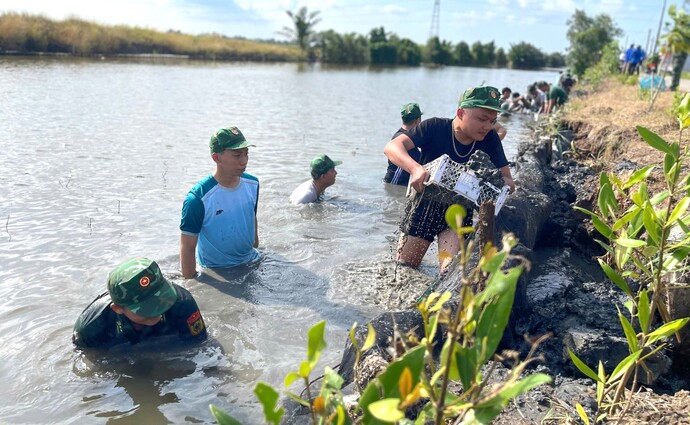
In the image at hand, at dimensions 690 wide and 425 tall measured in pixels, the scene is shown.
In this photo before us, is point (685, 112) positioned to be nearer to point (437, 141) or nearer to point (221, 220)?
point (437, 141)

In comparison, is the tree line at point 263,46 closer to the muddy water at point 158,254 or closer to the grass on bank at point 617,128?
the muddy water at point 158,254

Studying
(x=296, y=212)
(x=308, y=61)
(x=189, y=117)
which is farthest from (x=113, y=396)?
(x=308, y=61)

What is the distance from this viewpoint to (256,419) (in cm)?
323

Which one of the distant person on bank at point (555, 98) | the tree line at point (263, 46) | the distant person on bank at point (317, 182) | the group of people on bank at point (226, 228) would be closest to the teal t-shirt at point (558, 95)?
the distant person on bank at point (555, 98)

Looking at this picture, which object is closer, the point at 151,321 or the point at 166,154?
the point at 151,321

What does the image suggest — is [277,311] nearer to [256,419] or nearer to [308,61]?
[256,419]

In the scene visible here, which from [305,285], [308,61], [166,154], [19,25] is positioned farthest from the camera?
[308,61]

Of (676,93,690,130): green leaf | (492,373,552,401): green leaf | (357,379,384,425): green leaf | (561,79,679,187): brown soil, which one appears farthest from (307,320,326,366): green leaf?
(561,79,679,187): brown soil

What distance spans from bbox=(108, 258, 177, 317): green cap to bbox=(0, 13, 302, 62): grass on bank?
37.3m

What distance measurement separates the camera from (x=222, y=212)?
4.63 meters

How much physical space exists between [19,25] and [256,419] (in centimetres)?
4003

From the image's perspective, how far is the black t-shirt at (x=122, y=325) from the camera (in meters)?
3.52

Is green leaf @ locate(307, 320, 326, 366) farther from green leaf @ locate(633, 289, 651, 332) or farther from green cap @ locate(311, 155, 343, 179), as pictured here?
green cap @ locate(311, 155, 343, 179)

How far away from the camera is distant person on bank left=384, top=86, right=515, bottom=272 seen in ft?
13.3
